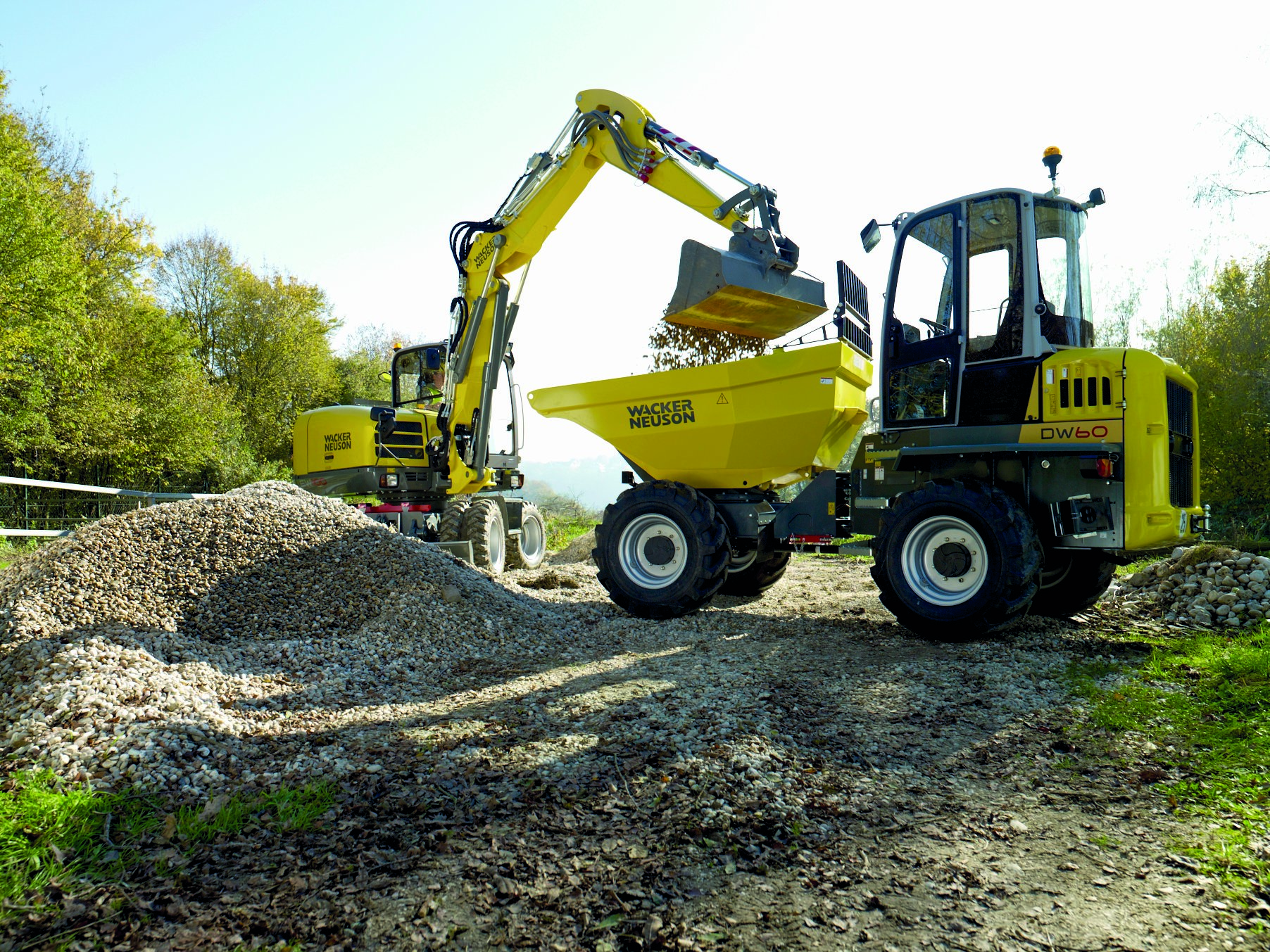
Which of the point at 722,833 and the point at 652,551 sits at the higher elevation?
the point at 652,551

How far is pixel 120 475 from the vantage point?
20.7 metres

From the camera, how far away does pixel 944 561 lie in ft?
18.5

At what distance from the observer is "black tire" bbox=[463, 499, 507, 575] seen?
9.59 metres

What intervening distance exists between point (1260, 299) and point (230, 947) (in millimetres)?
22776

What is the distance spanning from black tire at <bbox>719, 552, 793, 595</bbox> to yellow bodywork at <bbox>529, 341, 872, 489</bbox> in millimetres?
974

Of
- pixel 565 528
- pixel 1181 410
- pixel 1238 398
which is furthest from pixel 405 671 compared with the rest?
pixel 1238 398

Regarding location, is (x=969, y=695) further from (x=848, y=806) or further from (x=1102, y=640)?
(x=1102, y=640)

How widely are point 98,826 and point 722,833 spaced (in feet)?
6.70

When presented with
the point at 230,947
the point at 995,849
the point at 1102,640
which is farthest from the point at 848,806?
the point at 1102,640

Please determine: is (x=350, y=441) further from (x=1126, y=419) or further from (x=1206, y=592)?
(x=1206, y=592)

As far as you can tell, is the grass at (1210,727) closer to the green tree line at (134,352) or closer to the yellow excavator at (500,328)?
the yellow excavator at (500,328)

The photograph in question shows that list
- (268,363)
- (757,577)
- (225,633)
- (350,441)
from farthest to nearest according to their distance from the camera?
(268,363), (350,441), (757,577), (225,633)

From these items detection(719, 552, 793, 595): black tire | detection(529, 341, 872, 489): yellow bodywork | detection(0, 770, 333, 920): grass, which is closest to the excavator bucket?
detection(529, 341, 872, 489): yellow bodywork

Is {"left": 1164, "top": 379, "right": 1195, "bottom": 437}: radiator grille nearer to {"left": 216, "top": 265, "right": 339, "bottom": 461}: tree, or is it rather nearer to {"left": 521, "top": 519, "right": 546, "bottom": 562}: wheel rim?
{"left": 521, "top": 519, "right": 546, "bottom": 562}: wheel rim
